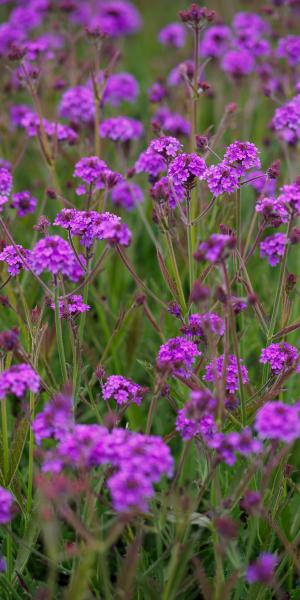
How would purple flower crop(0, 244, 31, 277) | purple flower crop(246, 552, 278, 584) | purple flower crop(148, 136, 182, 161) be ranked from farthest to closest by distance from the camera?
1. purple flower crop(148, 136, 182, 161)
2. purple flower crop(0, 244, 31, 277)
3. purple flower crop(246, 552, 278, 584)

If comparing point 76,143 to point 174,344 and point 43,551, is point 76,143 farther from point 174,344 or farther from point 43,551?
point 43,551

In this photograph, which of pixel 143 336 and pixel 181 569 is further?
pixel 143 336

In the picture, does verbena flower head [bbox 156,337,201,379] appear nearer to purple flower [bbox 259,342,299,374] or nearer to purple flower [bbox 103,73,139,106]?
purple flower [bbox 259,342,299,374]

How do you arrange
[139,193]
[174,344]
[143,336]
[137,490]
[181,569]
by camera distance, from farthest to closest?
[139,193] → [143,336] → [174,344] → [181,569] → [137,490]

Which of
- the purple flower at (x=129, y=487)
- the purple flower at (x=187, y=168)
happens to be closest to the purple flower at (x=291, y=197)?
the purple flower at (x=187, y=168)

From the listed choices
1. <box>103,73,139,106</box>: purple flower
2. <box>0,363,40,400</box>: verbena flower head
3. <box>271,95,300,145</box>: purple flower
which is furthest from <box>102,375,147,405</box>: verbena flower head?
<box>103,73,139,106</box>: purple flower

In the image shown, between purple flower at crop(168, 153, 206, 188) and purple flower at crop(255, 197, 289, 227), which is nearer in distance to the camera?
purple flower at crop(255, 197, 289, 227)

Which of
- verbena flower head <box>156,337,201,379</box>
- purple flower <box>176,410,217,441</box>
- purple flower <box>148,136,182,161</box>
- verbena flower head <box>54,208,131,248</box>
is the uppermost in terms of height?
purple flower <box>148,136,182,161</box>

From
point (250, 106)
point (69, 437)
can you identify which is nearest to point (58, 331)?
point (69, 437)
